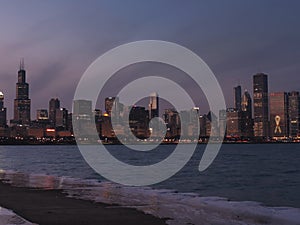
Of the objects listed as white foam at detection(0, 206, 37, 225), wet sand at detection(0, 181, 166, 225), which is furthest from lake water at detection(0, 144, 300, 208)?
white foam at detection(0, 206, 37, 225)

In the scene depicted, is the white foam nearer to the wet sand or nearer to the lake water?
the wet sand

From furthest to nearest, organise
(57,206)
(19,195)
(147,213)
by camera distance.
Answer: (19,195)
(57,206)
(147,213)

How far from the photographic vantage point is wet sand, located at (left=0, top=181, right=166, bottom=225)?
16.0 m

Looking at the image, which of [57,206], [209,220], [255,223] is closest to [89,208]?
[57,206]

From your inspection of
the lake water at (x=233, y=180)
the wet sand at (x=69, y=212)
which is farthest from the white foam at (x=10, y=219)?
the lake water at (x=233, y=180)

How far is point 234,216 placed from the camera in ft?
61.6

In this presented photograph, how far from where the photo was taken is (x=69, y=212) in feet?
59.4

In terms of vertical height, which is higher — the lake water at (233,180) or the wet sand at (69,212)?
the wet sand at (69,212)

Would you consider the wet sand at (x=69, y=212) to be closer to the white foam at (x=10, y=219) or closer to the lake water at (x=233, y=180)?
the white foam at (x=10, y=219)

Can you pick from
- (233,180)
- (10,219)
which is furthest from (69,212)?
(233,180)

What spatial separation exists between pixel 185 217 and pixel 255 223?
2.68m

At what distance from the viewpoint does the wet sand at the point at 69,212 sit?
16.0 m

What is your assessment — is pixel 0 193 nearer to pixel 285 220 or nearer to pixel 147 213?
pixel 147 213

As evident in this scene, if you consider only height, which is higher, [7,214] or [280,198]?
[7,214]
